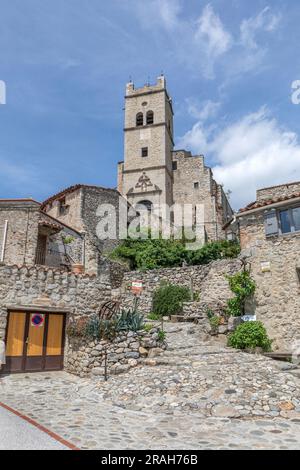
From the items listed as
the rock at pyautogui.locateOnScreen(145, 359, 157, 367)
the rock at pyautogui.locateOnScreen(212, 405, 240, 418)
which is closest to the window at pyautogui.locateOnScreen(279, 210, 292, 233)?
the rock at pyautogui.locateOnScreen(145, 359, 157, 367)

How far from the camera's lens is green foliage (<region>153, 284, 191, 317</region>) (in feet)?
59.0

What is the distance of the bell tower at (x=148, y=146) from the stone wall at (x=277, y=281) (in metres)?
24.5

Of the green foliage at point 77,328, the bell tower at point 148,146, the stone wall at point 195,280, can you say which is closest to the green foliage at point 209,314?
the stone wall at point 195,280

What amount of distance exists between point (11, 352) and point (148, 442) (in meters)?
6.55

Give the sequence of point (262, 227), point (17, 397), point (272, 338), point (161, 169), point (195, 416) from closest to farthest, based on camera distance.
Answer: point (195, 416)
point (17, 397)
point (272, 338)
point (262, 227)
point (161, 169)

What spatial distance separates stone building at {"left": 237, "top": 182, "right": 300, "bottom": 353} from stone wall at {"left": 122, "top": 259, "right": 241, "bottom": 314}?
440 centimetres

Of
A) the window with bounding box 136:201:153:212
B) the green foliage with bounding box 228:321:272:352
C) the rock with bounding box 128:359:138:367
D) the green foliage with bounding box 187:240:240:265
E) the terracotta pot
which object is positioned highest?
the window with bounding box 136:201:153:212

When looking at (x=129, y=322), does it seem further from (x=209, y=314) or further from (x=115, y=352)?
(x=209, y=314)

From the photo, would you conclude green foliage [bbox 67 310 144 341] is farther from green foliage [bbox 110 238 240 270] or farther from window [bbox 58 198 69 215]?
window [bbox 58 198 69 215]

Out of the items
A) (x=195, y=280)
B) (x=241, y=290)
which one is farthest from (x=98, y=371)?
(x=195, y=280)

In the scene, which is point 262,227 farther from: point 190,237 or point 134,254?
point 190,237

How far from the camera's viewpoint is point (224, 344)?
12.7 m

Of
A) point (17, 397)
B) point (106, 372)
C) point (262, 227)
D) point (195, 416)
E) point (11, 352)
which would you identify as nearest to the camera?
point (195, 416)

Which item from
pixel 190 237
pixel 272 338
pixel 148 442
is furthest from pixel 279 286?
pixel 190 237
